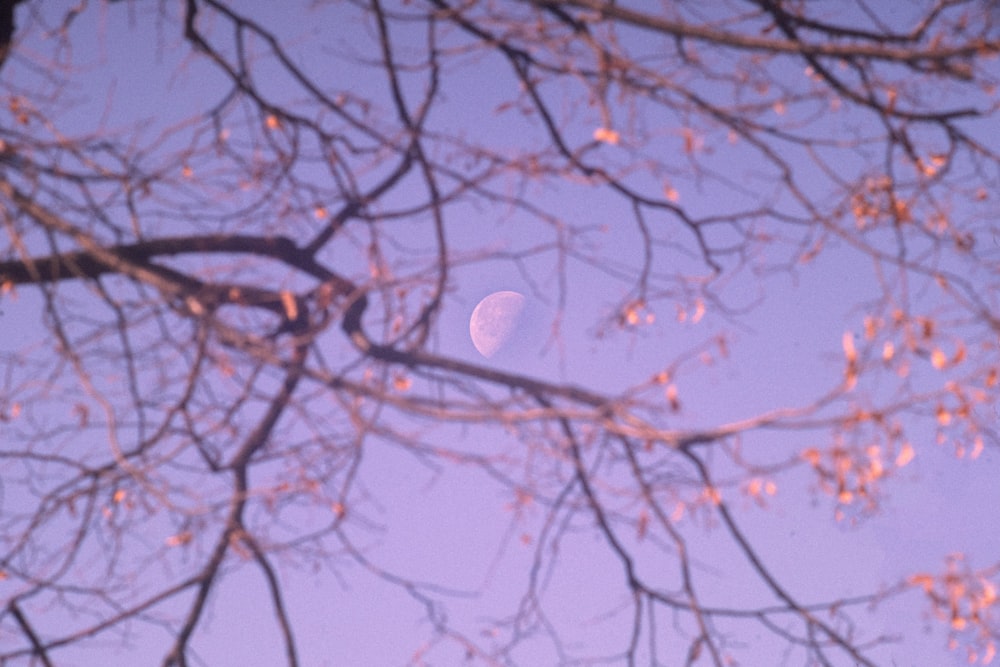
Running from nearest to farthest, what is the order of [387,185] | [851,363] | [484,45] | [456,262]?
1. [851,363]
2. [456,262]
3. [484,45]
4. [387,185]

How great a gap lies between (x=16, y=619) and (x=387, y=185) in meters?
2.50

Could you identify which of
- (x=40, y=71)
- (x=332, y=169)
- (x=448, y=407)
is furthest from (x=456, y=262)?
(x=40, y=71)

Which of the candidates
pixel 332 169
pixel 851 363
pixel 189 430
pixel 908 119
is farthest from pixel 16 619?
pixel 908 119

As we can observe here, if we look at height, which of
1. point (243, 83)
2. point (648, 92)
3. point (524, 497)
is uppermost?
point (243, 83)

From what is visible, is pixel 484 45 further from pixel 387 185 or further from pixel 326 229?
pixel 326 229

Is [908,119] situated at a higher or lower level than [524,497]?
higher

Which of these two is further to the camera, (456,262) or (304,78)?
(304,78)

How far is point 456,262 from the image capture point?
317 cm

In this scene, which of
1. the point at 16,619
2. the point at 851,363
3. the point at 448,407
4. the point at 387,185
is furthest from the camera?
the point at 387,185

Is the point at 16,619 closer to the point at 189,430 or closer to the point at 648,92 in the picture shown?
the point at 189,430

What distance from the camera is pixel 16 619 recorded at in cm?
351

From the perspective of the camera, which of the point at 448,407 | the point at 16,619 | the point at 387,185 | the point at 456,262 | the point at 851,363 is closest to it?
the point at 851,363

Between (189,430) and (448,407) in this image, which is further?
(189,430)

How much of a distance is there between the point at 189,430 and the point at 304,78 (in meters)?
1.84
